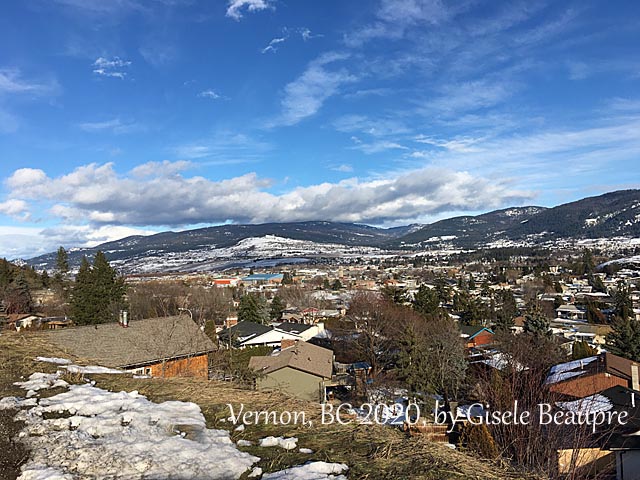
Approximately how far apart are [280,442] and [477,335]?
36959 millimetres

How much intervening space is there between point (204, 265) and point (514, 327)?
14509 cm

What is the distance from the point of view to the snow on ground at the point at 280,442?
3.88m

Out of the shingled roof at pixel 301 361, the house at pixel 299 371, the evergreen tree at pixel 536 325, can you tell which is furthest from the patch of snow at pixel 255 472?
the evergreen tree at pixel 536 325

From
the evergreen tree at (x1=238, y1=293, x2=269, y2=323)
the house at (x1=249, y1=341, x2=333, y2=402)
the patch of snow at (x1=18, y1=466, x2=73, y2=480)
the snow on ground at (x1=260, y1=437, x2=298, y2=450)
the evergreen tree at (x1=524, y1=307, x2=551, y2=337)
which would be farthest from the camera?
the evergreen tree at (x1=238, y1=293, x2=269, y2=323)

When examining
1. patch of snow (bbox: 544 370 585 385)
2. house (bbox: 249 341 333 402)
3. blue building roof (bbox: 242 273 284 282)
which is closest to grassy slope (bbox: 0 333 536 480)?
patch of snow (bbox: 544 370 585 385)

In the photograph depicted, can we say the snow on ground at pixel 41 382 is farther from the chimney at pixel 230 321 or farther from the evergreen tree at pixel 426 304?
the chimney at pixel 230 321

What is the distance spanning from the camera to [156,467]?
336 centimetres

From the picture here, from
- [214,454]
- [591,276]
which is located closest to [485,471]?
[214,454]

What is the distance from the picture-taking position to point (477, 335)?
37656 mm

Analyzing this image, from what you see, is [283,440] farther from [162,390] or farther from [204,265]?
[204,265]

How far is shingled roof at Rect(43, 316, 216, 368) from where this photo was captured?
16312 millimetres

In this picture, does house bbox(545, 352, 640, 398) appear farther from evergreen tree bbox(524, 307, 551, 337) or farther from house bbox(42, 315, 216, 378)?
house bbox(42, 315, 216, 378)

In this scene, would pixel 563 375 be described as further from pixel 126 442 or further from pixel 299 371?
pixel 126 442

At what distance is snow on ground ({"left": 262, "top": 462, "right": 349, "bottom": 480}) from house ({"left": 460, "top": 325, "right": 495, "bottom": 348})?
3483 cm
